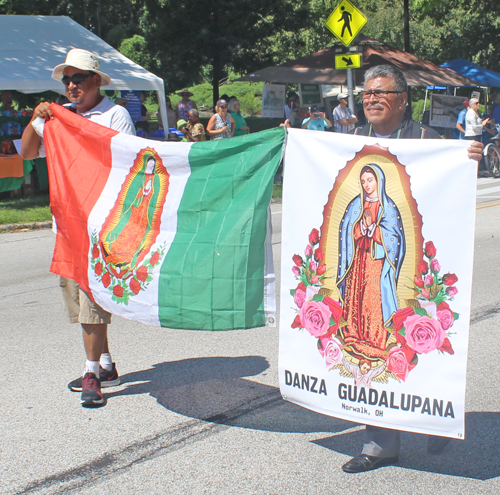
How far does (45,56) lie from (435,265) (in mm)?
14440

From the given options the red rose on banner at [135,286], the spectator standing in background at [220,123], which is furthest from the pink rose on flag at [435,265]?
the spectator standing in background at [220,123]

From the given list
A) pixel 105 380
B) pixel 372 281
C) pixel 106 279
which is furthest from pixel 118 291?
pixel 372 281

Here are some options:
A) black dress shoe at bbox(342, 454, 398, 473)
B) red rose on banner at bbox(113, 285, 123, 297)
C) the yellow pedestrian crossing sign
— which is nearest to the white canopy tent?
the yellow pedestrian crossing sign

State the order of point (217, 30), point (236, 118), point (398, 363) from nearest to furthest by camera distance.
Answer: point (398, 363) < point (236, 118) < point (217, 30)

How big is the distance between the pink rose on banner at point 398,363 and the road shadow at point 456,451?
538 mm

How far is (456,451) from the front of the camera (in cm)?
353

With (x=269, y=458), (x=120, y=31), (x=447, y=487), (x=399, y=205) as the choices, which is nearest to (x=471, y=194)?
(x=399, y=205)

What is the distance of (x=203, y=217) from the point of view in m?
3.75

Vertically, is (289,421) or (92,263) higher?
(92,263)

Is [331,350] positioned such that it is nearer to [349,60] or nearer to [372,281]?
[372,281]

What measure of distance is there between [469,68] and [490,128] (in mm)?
6120

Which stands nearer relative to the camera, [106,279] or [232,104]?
[106,279]

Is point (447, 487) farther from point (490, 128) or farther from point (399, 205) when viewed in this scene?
point (490, 128)

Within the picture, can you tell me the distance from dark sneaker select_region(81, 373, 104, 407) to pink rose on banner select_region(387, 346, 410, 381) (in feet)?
6.08
